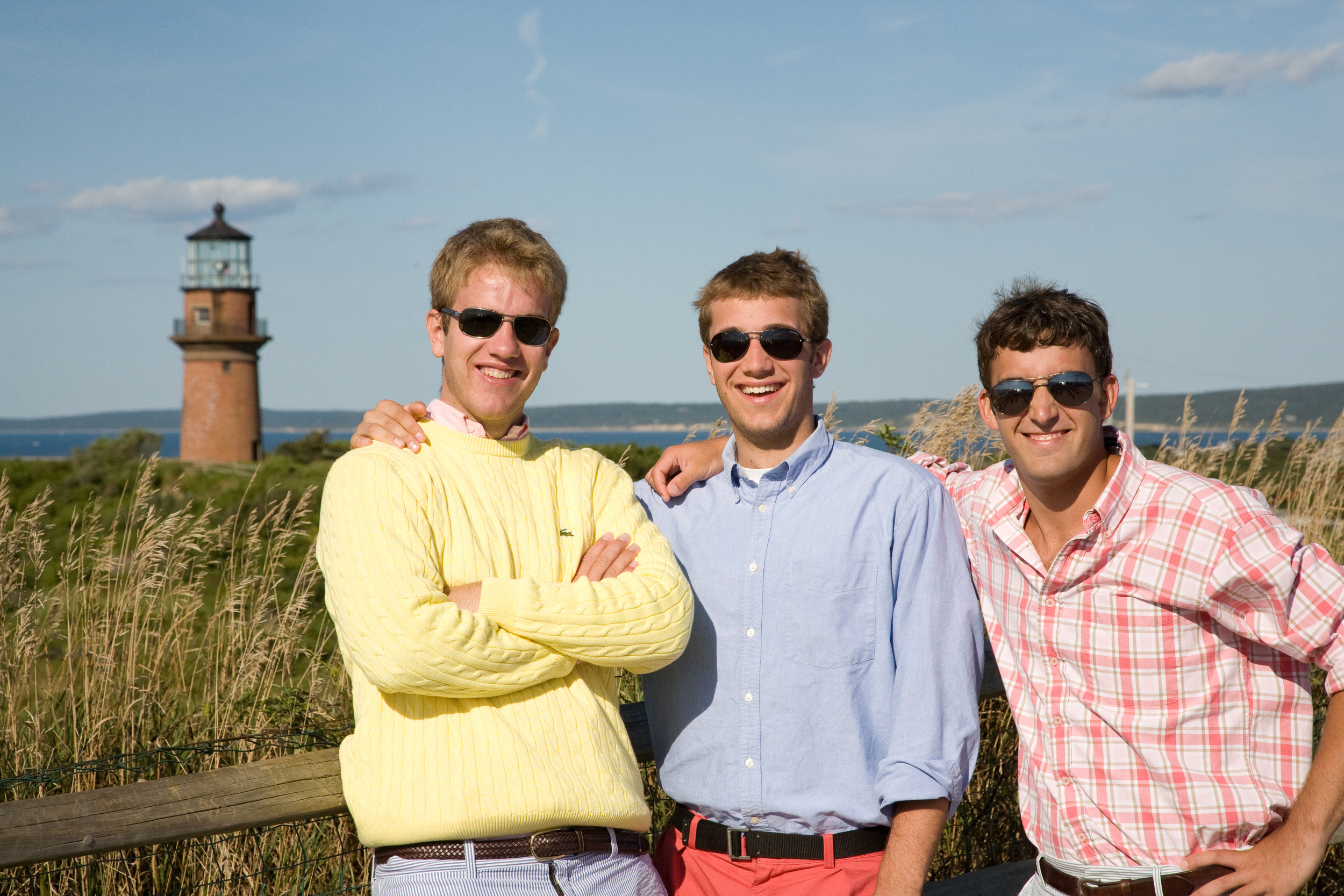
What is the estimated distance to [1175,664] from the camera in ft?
7.15

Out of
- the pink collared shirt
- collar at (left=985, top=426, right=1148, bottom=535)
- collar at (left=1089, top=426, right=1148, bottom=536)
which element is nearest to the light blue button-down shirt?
collar at (left=985, top=426, right=1148, bottom=535)

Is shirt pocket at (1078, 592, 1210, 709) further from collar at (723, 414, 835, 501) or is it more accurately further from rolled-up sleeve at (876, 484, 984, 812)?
collar at (723, 414, 835, 501)

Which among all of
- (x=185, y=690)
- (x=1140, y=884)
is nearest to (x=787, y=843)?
(x=1140, y=884)

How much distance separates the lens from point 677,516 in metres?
2.71

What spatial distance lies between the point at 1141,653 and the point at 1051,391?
0.57m

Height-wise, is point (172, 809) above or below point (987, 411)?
below

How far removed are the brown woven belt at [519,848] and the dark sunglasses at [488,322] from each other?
103cm

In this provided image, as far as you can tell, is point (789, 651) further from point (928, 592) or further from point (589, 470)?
point (589, 470)

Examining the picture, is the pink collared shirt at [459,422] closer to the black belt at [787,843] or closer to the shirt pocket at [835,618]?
the shirt pocket at [835,618]

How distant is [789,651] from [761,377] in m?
0.63

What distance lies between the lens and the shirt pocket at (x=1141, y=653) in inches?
85.6

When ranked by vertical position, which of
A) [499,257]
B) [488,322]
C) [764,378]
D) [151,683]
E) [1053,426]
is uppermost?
[499,257]

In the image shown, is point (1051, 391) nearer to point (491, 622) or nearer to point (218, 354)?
point (491, 622)

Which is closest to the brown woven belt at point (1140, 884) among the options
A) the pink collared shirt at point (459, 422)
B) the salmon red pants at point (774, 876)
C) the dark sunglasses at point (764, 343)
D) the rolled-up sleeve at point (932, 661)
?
the rolled-up sleeve at point (932, 661)
